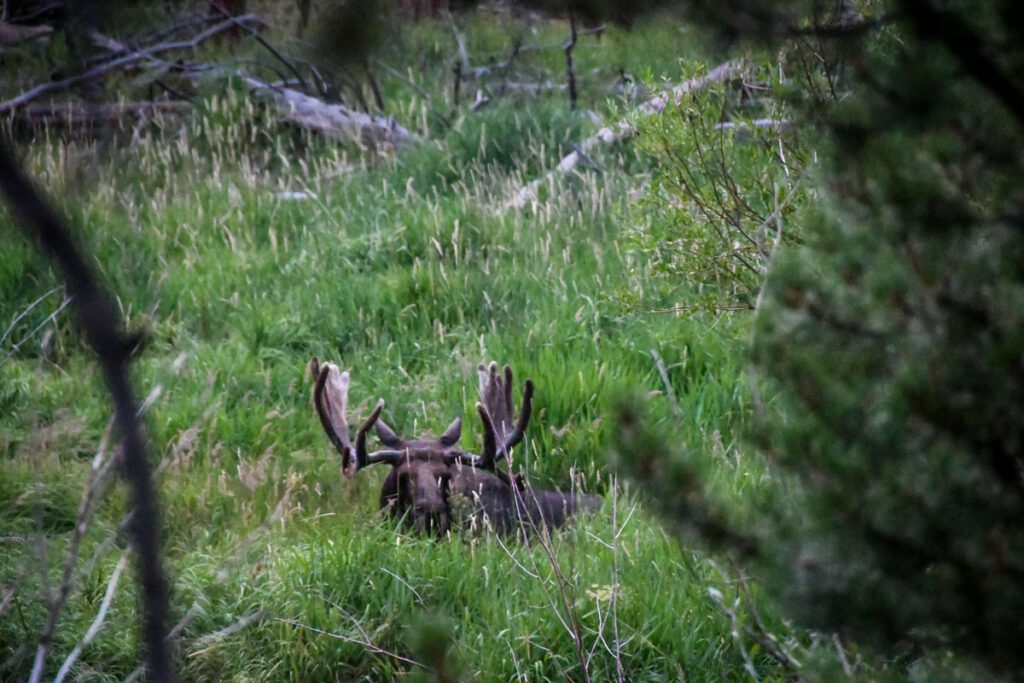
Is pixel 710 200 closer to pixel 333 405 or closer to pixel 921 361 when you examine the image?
pixel 333 405

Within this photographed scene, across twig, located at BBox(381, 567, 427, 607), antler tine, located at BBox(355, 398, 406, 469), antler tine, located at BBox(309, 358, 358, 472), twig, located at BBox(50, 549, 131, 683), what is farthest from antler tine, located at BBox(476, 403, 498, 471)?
twig, located at BBox(50, 549, 131, 683)

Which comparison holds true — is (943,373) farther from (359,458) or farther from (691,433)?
(359,458)

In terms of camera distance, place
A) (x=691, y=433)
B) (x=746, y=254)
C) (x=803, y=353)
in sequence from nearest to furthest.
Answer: (x=803, y=353) → (x=746, y=254) → (x=691, y=433)

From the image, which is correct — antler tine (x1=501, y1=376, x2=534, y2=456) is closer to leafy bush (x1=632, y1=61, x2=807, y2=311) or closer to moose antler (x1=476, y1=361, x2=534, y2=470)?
moose antler (x1=476, y1=361, x2=534, y2=470)

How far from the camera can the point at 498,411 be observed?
5.51 m

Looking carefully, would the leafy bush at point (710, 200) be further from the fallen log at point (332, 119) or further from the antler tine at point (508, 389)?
the fallen log at point (332, 119)

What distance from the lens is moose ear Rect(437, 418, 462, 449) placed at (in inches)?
213

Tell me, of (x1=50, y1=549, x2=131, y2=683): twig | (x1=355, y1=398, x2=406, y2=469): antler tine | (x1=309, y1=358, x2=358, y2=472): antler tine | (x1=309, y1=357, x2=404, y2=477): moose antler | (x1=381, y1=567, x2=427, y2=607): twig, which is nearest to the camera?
(x1=50, y1=549, x2=131, y2=683): twig

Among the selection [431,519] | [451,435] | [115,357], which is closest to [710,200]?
[451,435]

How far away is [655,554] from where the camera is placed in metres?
4.19

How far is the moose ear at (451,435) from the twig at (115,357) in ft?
12.6

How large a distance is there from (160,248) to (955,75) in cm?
714

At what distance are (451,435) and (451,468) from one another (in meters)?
0.25

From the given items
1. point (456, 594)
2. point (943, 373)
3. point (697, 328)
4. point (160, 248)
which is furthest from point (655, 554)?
point (160, 248)
